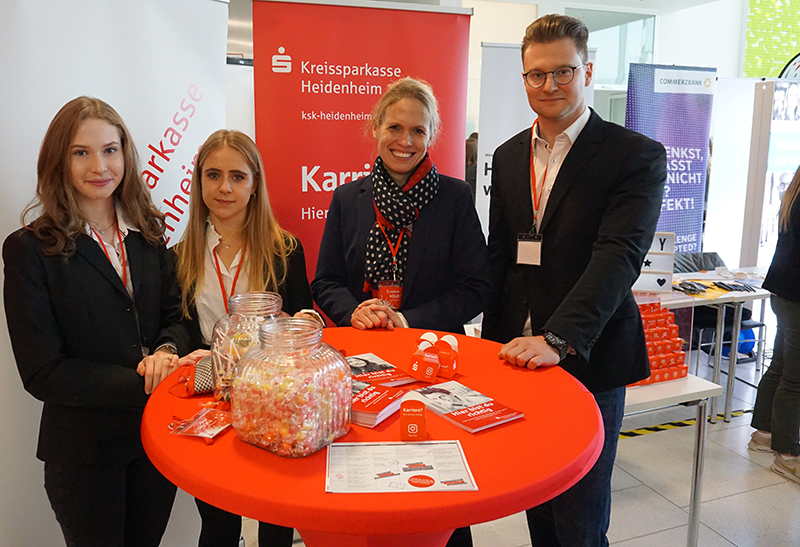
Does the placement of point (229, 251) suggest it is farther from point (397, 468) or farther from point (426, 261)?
point (397, 468)

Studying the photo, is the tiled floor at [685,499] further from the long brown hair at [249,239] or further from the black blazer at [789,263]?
the long brown hair at [249,239]

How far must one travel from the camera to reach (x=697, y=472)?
8.17ft

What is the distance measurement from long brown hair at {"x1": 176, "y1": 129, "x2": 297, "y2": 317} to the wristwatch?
95 cm

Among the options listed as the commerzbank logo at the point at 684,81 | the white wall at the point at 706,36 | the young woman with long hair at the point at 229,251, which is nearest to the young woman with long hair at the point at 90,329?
the young woman with long hair at the point at 229,251

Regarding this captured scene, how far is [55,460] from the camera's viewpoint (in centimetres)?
169

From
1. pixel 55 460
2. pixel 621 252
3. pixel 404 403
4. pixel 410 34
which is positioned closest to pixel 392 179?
pixel 621 252

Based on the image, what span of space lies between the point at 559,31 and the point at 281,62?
1862 mm

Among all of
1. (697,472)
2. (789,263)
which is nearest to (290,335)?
(697,472)

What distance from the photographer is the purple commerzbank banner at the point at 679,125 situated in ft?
17.4

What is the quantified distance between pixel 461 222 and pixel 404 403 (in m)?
1.12

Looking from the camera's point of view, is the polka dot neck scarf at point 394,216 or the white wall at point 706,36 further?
the white wall at point 706,36

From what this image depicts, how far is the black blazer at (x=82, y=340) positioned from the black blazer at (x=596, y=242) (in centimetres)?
115

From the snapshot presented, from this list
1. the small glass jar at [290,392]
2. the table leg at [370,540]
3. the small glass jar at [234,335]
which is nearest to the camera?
the small glass jar at [290,392]

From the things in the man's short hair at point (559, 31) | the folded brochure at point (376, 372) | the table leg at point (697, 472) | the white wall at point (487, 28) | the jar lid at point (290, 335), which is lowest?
the table leg at point (697, 472)
